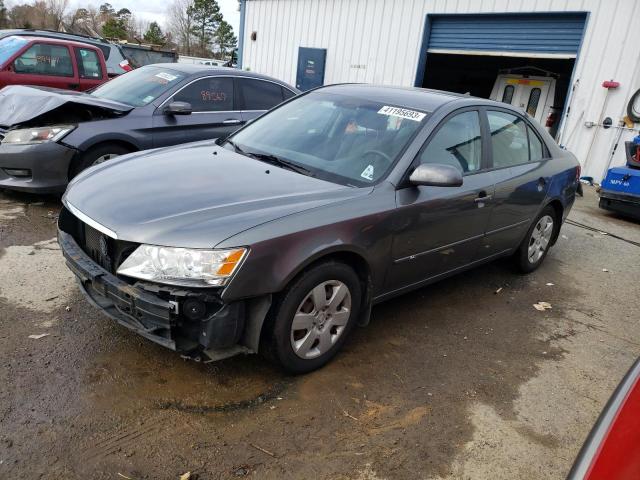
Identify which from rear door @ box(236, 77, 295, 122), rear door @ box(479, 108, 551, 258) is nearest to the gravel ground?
rear door @ box(479, 108, 551, 258)

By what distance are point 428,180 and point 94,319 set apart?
235 centimetres

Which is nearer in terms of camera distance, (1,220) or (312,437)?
(312,437)

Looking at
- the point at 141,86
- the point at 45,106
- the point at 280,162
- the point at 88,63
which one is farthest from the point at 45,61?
the point at 280,162

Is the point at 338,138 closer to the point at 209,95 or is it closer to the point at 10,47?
the point at 209,95

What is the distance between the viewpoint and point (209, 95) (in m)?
6.25

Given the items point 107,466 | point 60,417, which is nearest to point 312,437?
point 107,466

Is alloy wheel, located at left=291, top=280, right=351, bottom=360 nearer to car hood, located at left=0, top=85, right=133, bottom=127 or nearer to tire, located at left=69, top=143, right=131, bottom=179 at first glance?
tire, located at left=69, top=143, right=131, bottom=179

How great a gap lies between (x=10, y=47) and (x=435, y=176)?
26.6 ft

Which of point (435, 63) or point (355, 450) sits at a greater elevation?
point (435, 63)

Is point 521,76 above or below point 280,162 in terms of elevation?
above

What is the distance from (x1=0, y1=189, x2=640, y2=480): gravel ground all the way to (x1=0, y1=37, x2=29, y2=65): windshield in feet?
17.1

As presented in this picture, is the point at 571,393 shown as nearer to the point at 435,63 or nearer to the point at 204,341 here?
the point at 204,341

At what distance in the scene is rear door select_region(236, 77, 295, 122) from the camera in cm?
655

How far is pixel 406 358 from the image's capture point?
3.49 meters
